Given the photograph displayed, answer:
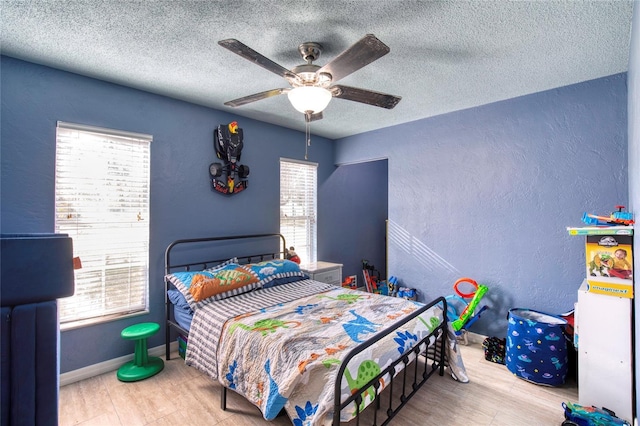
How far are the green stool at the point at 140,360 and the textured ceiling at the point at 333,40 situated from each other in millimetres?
2269

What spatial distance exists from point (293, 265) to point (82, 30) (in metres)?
2.72

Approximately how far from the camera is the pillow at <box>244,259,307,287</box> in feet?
10.5

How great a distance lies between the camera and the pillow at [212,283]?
2688 millimetres

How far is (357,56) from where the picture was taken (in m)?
1.68

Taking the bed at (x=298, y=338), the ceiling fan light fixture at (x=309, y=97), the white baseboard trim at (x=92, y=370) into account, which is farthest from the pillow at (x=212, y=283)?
the ceiling fan light fixture at (x=309, y=97)

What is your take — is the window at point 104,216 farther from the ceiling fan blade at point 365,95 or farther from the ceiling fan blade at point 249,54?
the ceiling fan blade at point 365,95

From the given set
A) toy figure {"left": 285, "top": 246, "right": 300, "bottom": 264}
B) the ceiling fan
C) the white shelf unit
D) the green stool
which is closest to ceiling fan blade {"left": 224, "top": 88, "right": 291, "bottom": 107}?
the ceiling fan

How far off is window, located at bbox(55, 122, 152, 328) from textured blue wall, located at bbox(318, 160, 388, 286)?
2583mm

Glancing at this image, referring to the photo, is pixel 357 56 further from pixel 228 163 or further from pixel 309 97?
pixel 228 163

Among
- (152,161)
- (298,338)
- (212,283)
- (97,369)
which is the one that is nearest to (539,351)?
(298,338)

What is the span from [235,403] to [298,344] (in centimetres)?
89

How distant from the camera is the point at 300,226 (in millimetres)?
4605

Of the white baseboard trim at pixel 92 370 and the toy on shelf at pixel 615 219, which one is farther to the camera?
the white baseboard trim at pixel 92 370

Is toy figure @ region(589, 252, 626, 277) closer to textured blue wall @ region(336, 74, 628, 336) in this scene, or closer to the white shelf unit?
the white shelf unit
